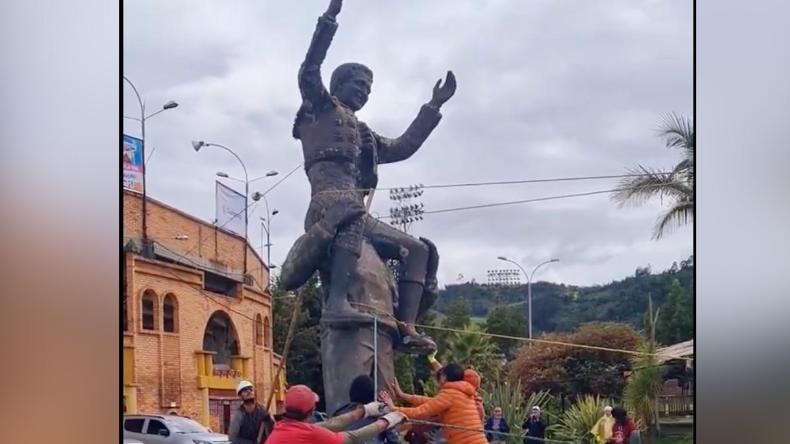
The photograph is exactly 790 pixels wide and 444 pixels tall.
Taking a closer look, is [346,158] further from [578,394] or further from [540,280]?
[578,394]

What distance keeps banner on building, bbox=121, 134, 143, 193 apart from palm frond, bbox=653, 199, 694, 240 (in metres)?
2.38

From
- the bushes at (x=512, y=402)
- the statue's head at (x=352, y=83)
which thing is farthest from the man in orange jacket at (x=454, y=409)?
the statue's head at (x=352, y=83)

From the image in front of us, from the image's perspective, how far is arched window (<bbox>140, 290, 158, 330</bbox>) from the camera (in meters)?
4.30

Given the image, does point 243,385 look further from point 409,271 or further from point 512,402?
point 512,402

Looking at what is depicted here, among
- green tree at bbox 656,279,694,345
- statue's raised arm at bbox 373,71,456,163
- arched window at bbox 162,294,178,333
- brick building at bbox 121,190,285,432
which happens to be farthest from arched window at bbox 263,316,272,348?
green tree at bbox 656,279,694,345

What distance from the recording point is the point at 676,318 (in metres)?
4.24

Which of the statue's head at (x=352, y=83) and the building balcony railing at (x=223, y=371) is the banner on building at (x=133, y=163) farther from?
the statue's head at (x=352, y=83)

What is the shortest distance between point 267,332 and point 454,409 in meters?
0.94

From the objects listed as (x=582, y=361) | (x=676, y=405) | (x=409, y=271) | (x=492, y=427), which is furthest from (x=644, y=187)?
(x=492, y=427)

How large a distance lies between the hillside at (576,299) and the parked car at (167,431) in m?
1.35
